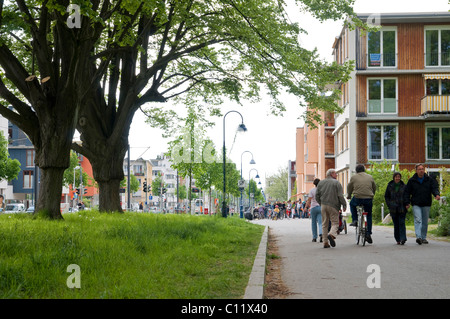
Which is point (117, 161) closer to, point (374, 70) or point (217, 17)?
point (217, 17)

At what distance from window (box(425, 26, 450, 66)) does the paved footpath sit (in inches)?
1139

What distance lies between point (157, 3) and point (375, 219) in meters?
20.3

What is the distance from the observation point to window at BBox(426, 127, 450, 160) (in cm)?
3981

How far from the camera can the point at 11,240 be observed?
872 centimetres

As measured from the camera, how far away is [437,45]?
39.9 meters

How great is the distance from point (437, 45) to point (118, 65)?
85.0 feet

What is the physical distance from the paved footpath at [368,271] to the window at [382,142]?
89.2ft

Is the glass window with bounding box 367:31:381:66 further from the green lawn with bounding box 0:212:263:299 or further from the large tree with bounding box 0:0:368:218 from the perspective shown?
the green lawn with bounding box 0:212:263:299

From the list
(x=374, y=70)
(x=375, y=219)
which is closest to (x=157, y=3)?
(x=375, y=219)

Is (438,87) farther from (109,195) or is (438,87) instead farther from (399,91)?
(109,195)

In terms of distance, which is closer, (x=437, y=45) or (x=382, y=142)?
(x=437, y=45)

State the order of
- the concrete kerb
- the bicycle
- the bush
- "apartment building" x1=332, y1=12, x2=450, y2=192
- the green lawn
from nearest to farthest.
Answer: the green lawn < the concrete kerb < the bicycle < the bush < "apartment building" x1=332, y1=12, x2=450, y2=192

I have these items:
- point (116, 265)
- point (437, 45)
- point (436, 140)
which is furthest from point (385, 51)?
point (116, 265)

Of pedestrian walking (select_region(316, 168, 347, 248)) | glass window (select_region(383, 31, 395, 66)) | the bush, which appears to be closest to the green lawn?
pedestrian walking (select_region(316, 168, 347, 248))
